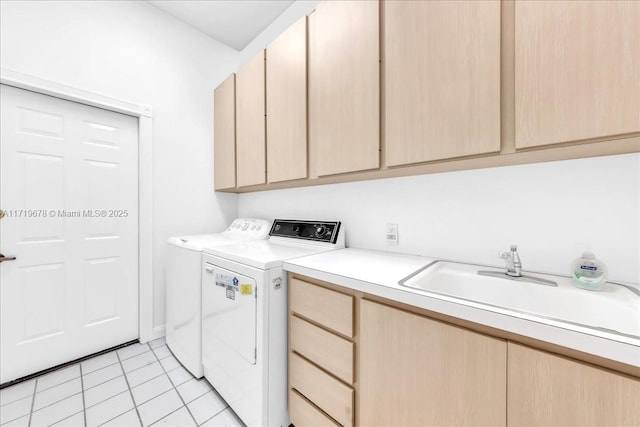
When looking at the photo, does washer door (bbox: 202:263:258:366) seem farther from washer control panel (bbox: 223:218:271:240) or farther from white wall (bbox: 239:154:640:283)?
white wall (bbox: 239:154:640:283)

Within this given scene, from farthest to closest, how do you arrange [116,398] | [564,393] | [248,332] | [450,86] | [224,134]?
1. [224,134]
2. [116,398]
3. [248,332]
4. [450,86]
5. [564,393]

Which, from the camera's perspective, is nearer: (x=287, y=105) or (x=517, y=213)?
(x=517, y=213)

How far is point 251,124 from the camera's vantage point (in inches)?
80.6

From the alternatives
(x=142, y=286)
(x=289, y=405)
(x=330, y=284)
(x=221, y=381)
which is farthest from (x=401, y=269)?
(x=142, y=286)

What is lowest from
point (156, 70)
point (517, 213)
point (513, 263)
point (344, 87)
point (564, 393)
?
point (564, 393)

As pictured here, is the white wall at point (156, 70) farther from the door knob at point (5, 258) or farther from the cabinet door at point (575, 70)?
the cabinet door at point (575, 70)

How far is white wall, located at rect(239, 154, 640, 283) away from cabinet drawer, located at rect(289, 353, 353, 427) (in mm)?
808

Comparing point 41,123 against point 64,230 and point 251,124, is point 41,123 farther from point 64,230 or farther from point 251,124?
point 251,124

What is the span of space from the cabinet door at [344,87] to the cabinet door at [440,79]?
81 mm

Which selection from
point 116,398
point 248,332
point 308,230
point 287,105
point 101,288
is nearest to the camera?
point 248,332

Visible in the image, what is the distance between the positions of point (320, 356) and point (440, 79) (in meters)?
1.35

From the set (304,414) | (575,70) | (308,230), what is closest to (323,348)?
(304,414)

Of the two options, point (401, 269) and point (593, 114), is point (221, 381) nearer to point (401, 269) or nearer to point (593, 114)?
point (401, 269)

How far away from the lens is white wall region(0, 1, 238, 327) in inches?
66.9
